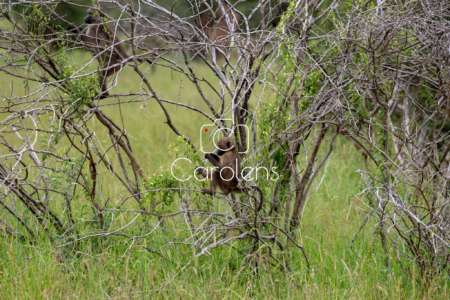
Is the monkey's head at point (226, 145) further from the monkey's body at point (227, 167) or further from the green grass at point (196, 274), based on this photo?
the green grass at point (196, 274)

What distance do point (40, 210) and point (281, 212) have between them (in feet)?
6.57

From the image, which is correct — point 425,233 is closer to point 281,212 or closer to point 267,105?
point 281,212

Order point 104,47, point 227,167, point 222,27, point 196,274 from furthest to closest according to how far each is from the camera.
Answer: point 222,27 < point 227,167 < point 104,47 < point 196,274

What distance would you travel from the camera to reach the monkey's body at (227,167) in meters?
3.13

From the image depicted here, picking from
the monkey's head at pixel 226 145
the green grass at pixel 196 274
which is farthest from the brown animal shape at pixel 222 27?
the monkey's head at pixel 226 145

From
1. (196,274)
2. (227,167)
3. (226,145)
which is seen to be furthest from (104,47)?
(196,274)

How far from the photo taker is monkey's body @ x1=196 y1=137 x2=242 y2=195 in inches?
123

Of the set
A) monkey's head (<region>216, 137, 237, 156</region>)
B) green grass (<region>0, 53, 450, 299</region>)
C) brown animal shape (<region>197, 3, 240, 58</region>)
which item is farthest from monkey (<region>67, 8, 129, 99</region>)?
monkey's head (<region>216, 137, 237, 156</region>)

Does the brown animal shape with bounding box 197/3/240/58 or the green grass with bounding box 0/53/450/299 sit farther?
the brown animal shape with bounding box 197/3/240/58

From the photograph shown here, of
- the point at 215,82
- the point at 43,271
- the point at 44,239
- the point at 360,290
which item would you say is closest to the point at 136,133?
the point at 44,239

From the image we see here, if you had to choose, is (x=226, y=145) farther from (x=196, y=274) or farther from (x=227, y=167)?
(x=196, y=274)

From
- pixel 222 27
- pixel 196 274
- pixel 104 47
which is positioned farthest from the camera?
pixel 222 27

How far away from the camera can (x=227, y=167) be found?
3133 millimetres

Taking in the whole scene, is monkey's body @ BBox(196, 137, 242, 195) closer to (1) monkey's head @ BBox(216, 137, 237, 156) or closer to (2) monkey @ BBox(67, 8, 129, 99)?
(1) monkey's head @ BBox(216, 137, 237, 156)
